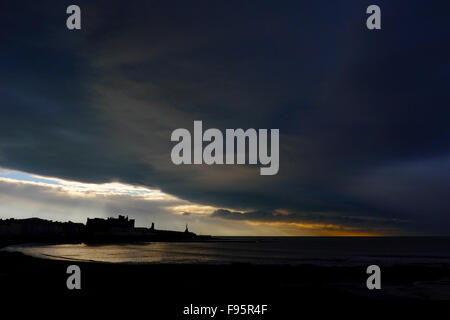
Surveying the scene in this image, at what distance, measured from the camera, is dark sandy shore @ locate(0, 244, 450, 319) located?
2355 cm

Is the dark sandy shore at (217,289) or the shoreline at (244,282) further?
the shoreline at (244,282)

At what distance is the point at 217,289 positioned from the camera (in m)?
29.0

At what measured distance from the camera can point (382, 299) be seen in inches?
1078

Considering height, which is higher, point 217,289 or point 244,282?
point 217,289

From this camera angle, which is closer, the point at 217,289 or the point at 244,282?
the point at 217,289

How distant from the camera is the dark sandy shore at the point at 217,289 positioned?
2355 cm

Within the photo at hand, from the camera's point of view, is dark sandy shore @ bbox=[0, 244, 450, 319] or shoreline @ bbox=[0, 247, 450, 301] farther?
shoreline @ bbox=[0, 247, 450, 301]
